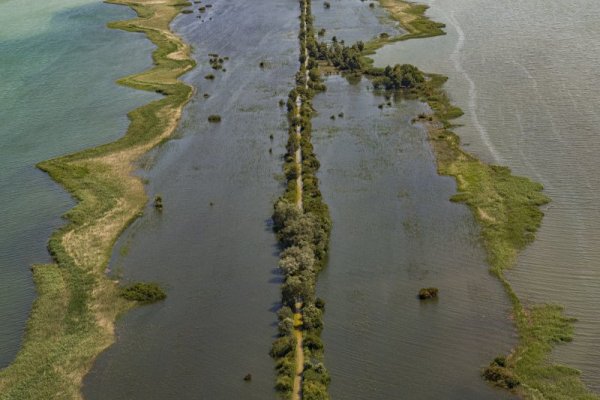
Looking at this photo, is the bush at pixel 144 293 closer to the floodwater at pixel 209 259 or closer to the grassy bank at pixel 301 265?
the floodwater at pixel 209 259

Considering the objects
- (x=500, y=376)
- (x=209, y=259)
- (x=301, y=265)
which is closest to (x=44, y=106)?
(x=209, y=259)

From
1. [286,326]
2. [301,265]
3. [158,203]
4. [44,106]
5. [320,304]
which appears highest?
[44,106]

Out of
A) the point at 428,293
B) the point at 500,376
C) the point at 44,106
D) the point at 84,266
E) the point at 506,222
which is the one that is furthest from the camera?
the point at 44,106

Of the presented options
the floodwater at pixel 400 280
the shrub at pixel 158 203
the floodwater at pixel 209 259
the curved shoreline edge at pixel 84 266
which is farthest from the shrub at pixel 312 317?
the shrub at pixel 158 203

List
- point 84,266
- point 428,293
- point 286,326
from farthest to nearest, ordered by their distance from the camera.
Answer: point 84,266
point 428,293
point 286,326

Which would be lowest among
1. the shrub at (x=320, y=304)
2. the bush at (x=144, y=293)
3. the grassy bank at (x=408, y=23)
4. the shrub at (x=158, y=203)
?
the bush at (x=144, y=293)

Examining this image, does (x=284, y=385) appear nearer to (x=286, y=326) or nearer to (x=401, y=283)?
(x=286, y=326)
